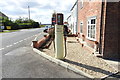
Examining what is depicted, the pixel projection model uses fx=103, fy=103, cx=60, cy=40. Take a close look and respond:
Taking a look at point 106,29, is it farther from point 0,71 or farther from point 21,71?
point 0,71

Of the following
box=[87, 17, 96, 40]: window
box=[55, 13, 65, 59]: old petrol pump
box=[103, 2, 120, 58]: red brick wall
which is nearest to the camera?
box=[55, 13, 65, 59]: old petrol pump

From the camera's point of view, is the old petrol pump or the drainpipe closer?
the old petrol pump

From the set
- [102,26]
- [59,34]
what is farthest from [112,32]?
[59,34]

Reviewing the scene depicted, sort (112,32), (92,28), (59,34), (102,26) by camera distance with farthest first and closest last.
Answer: (92,28), (102,26), (112,32), (59,34)

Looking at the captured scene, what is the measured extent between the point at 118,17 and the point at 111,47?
2.00 metres

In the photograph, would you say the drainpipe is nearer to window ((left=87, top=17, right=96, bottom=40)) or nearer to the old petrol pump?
window ((left=87, top=17, right=96, bottom=40))

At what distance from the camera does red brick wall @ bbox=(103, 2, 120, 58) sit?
6551mm

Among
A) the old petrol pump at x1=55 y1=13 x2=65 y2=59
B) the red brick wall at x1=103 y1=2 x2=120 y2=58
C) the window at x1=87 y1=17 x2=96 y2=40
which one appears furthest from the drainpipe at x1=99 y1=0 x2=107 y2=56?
the old petrol pump at x1=55 y1=13 x2=65 y2=59

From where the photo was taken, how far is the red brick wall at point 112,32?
6551mm

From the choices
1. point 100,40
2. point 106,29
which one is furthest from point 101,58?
point 106,29

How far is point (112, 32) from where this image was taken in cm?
671

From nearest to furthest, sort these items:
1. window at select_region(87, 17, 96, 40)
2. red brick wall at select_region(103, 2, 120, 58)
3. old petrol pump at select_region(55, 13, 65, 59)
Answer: old petrol pump at select_region(55, 13, 65, 59)
red brick wall at select_region(103, 2, 120, 58)
window at select_region(87, 17, 96, 40)

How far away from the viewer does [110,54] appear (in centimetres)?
686

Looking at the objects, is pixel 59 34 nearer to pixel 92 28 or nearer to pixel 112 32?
pixel 112 32
